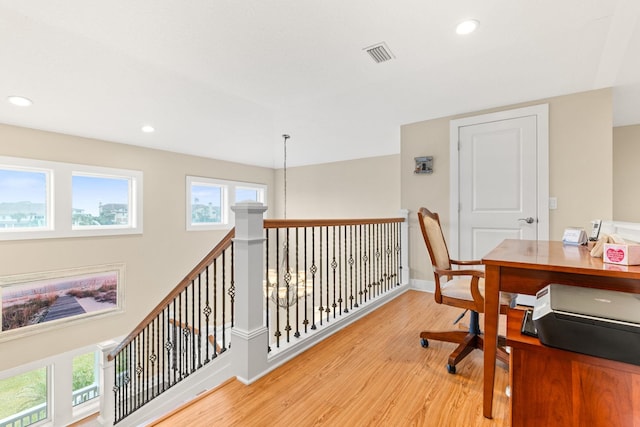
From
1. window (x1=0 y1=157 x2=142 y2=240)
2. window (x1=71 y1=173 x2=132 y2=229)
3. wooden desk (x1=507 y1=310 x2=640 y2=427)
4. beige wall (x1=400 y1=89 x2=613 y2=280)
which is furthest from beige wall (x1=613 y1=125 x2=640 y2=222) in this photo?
window (x1=71 y1=173 x2=132 y2=229)

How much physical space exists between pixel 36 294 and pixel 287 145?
4213 mm

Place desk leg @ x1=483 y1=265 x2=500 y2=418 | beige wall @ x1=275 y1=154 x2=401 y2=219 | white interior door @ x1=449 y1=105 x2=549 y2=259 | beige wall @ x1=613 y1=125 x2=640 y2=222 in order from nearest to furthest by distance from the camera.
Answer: desk leg @ x1=483 y1=265 x2=500 y2=418 → white interior door @ x1=449 y1=105 x2=549 y2=259 → beige wall @ x1=613 y1=125 x2=640 y2=222 → beige wall @ x1=275 y1=154 x2=401 y2=219

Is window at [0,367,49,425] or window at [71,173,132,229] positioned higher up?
window at [71,173,132,229]

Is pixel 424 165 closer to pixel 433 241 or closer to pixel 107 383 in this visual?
pixel 433 241

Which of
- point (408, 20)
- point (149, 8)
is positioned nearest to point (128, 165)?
point (149, 8)

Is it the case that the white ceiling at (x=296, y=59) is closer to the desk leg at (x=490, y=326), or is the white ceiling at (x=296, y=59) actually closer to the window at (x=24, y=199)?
the window at (x=24, y=199)

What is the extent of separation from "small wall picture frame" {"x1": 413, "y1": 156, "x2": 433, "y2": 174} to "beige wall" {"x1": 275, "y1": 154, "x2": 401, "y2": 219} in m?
1.12

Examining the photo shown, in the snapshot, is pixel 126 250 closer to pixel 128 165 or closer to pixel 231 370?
pixel 128 165

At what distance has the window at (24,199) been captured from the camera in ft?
11.6

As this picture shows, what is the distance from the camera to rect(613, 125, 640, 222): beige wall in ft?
11.5

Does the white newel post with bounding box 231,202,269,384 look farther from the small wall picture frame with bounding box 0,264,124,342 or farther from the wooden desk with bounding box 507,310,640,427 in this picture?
the small wall picture frame with bounding box 0,264,124,342

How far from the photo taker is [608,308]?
947 millimetres

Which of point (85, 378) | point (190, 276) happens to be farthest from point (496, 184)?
point (85, 378)

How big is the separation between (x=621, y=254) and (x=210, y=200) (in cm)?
570
